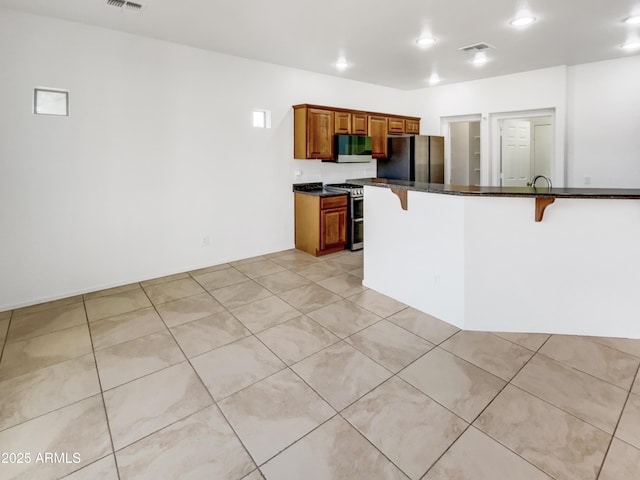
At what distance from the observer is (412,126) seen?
6.55 m

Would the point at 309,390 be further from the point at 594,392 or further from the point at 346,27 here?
→ the point at 346,27

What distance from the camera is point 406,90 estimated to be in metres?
6.69

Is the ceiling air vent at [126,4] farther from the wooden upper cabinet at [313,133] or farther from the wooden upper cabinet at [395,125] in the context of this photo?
the wooden upper cabinet at [395,125]

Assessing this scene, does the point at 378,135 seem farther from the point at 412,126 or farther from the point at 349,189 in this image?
the point at 349,189

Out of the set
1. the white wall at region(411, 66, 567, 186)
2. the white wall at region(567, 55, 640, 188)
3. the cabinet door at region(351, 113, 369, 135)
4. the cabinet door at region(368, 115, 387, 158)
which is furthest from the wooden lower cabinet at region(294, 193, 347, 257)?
the white wall at region(567, 55, 640, 188)

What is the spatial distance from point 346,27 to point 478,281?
109 inches

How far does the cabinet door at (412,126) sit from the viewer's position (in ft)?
21.1

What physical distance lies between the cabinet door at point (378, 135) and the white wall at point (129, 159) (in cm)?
118

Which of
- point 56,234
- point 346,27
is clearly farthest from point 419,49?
point 56,234

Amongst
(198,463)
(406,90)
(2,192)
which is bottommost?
(198,463)

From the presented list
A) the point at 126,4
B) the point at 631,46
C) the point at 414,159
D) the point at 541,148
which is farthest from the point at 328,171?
the point at 631,46

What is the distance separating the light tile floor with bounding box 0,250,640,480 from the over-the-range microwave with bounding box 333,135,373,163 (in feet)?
9.18

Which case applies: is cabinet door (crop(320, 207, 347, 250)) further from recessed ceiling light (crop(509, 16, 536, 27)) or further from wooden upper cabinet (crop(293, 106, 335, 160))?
recessed ceiling light (crop(509, 16, 536, 27))

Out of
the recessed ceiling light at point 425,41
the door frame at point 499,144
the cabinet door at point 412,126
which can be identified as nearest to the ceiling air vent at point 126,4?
the recessed ceiling light at point 425,41
